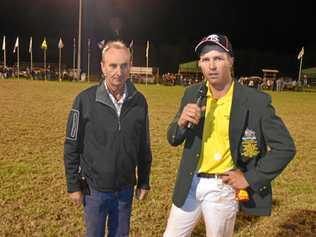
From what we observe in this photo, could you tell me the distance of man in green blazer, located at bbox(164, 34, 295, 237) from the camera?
9.17 ft

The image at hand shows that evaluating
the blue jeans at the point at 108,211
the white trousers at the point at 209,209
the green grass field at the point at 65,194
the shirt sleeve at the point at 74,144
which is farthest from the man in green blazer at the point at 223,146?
the green grass field at the point at 65,194

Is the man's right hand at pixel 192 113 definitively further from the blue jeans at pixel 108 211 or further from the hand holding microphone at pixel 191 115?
the blue jeans at pixel 108 211

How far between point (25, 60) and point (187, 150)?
5965 centimetres

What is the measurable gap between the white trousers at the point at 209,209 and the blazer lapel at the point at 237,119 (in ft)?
0.86

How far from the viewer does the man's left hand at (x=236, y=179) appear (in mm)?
2838

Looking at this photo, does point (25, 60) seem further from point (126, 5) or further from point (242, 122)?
point (242, 122)

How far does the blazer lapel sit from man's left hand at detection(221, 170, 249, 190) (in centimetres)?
12

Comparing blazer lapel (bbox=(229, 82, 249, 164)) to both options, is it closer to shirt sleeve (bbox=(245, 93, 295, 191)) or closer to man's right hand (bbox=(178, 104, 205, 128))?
shirt sleeve (bbox=(245, 93, 295, 191))

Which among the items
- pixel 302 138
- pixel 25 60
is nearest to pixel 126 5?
pixel 25 60

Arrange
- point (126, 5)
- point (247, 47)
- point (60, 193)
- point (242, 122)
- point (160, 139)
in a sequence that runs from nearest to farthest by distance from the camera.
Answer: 1. point (242, 122)
2. point (60, 193)
3. point (160, 139)
4. point (126, 5)
5. point (247, 47)

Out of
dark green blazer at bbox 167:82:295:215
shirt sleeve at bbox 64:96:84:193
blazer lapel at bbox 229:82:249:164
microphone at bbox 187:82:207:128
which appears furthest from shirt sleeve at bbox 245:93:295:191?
shirt sleeve at bbox 64:96:84:193

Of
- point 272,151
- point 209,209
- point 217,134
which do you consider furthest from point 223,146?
point 209,209

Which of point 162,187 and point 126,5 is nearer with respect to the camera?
point 162,187

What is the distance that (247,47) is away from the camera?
205 feet
